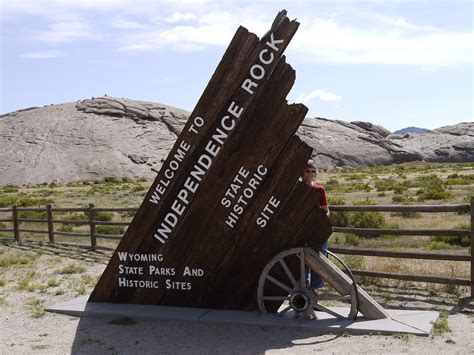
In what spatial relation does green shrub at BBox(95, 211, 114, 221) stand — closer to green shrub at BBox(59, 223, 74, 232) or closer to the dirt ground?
green shrub at BBox(59, 223, 74, 232)

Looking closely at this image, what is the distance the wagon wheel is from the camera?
253 inches

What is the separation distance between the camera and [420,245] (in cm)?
1286

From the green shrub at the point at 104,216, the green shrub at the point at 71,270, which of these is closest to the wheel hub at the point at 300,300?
the green shrub at the point at 71,270

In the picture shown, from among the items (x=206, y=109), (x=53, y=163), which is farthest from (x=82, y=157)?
(x=206, y=109)

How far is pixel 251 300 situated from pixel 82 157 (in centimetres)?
5848

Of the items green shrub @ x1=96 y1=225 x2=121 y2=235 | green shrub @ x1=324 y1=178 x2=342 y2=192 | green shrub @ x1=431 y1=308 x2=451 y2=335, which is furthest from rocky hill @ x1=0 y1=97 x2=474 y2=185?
green shrub @ x1=431 y1=308 x2=451 y2=335

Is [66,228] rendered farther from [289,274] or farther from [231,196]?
[289,274]

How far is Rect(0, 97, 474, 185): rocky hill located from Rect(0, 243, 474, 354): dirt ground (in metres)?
53.6

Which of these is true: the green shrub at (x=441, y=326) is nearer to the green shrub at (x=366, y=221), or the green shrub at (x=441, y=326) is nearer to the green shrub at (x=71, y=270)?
the green shrub at (x=71, y=270)

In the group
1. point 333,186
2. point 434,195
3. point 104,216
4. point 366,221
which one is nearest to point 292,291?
point 366,221

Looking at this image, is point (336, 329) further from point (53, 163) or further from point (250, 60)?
point (53, 163)

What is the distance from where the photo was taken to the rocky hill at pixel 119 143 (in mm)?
61375

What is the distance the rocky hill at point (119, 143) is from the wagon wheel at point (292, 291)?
54.7 m

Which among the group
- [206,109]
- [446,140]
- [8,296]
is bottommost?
[8,296]
